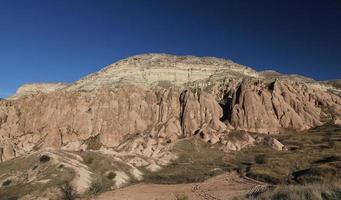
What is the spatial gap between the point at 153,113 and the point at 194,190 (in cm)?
5502

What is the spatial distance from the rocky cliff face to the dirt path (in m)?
26.5

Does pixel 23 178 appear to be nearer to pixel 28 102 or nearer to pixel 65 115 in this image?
pixel 65 115

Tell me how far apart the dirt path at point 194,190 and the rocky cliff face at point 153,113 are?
26.5 meters

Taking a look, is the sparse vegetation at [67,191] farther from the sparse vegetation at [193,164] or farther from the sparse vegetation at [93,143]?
the sparse vegetation at [93,143]

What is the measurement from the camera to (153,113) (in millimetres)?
113375

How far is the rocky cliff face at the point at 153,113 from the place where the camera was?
101562 millimetres

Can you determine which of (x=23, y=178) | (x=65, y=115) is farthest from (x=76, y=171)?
(x=65, y=115)

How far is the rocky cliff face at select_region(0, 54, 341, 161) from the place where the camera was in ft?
333

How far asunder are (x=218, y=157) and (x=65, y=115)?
46815 millimetres

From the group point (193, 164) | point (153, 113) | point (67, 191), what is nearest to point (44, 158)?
point (67, 191)

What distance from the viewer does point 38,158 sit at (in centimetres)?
7112

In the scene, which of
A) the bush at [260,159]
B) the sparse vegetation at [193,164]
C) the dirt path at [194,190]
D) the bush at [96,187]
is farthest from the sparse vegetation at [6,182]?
the bush at [260,159]

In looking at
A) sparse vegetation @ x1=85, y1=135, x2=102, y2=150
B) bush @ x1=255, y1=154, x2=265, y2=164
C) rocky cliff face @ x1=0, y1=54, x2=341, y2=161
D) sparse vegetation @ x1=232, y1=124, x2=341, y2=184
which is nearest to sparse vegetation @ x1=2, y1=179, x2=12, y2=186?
rocky cliff face @ x1=0, y1=54, x2=341, y2=161

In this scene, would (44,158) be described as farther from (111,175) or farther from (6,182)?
(111,175)
